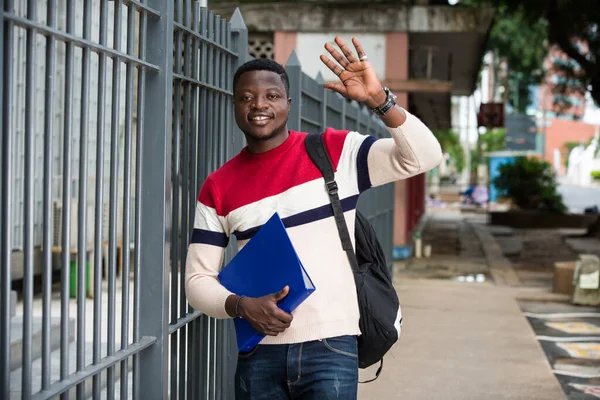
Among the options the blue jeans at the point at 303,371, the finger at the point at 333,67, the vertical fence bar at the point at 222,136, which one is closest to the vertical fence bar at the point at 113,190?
the blue jeans at the point at 303,371

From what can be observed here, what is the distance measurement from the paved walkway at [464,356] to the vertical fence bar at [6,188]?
4117mm

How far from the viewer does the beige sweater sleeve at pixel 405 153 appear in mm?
2879

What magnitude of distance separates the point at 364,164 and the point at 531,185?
89.1 feet

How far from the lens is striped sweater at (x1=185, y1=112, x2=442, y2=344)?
9.57 feet

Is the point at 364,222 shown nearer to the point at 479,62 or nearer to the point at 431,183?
the point at 479,62

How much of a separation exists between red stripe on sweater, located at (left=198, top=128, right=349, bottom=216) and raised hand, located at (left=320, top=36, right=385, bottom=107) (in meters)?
0.21

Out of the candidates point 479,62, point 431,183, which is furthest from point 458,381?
point 431,183

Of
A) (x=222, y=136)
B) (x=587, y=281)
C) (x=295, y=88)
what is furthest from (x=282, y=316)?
(x=587, y=281)

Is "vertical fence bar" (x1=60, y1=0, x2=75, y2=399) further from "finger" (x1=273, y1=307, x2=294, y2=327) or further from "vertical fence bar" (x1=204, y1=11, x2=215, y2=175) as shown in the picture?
"vertical fence bar" (x1=204, y1=11, x2=215, y2=175)

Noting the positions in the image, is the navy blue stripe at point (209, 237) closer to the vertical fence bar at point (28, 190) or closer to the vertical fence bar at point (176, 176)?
the vertical fence bar at point (28, 190)

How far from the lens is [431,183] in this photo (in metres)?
62.8

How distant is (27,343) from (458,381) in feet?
15.3

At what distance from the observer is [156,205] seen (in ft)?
11.5

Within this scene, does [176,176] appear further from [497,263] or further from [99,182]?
[497,263]
